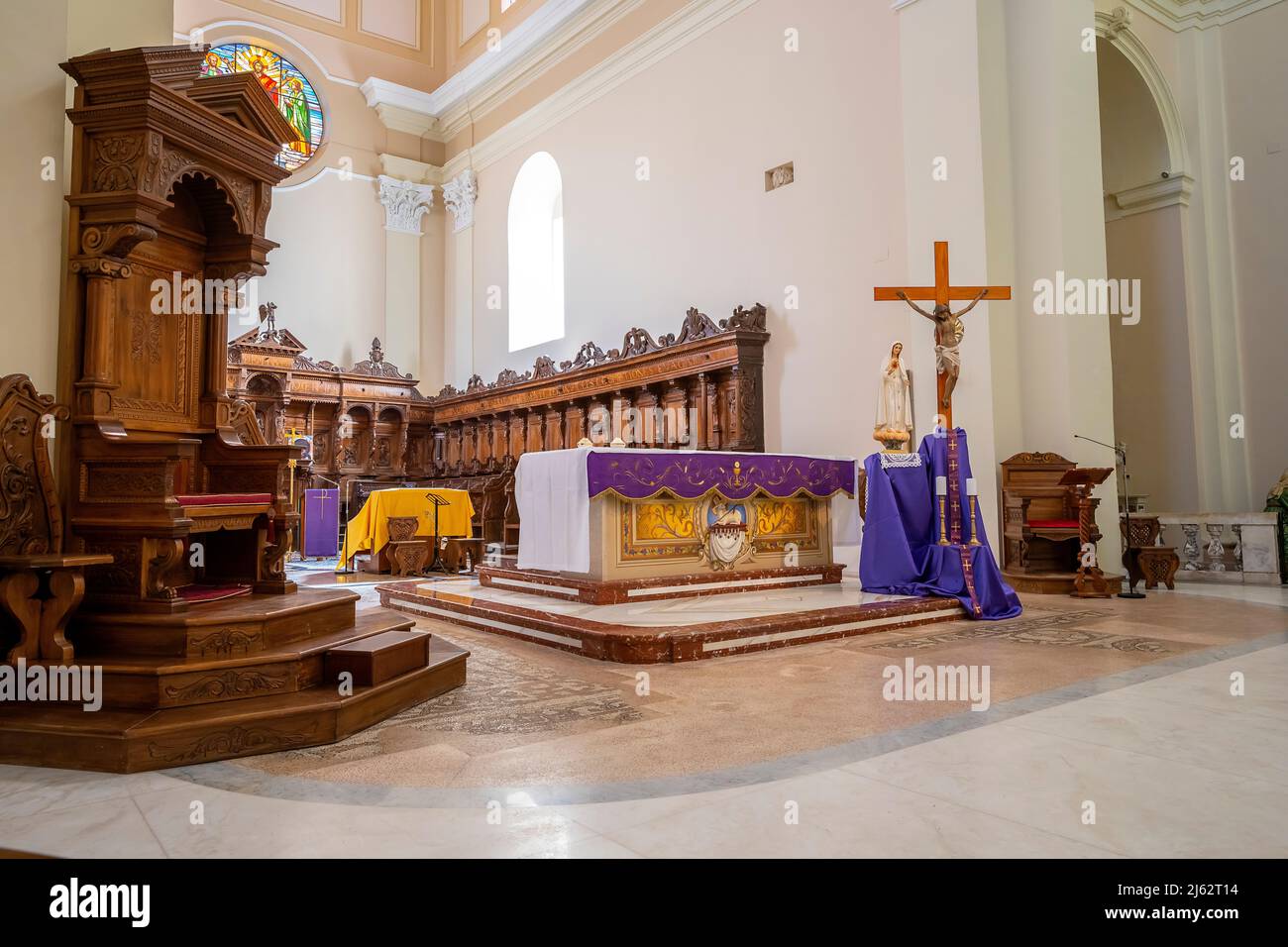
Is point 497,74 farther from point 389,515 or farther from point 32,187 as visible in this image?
point 32,187

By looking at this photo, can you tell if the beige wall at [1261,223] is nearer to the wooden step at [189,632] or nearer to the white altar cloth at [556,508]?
the white altar cloth at [556,508]

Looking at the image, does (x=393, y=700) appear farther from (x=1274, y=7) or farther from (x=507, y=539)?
(x=1274, y=7)

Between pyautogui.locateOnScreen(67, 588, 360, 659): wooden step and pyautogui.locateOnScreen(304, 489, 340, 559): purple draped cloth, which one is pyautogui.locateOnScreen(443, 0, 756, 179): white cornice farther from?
pyautogui.locateOnScreen(67, 588, 360, 659): wooden step

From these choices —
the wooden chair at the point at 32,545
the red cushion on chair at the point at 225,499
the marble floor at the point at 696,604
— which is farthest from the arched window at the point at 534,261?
the wooden chair at the point at 32,545

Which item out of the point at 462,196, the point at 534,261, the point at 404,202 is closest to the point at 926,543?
the point at 534,261

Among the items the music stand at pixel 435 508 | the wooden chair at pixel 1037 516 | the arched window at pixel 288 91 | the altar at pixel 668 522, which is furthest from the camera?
the arched window at pixel 288 91

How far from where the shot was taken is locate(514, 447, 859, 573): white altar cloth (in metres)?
5.64

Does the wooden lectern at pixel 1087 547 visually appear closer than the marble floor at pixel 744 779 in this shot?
No

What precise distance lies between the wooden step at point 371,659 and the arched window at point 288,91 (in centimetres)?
1303

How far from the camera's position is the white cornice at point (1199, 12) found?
10.0m

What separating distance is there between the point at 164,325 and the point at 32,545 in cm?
134

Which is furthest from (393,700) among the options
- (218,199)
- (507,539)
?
(507,539)

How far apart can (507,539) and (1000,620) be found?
612 centimetres

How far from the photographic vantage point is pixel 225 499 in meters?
3.56
